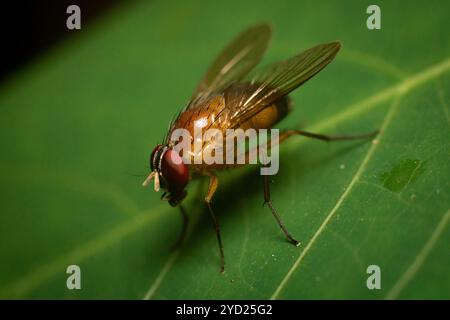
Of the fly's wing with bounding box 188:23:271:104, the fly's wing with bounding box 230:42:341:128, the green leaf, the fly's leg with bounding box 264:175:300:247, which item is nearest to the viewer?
the green leaf

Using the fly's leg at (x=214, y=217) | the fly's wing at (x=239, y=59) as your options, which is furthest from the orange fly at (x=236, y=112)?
the fly's wing at (x=239, y=59)

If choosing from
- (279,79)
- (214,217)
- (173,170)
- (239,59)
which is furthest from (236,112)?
(239,59)

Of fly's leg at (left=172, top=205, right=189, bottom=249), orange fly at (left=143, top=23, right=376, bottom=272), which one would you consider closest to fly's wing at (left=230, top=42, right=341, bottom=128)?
orange fly at (left=143, top=23, right=376, bottom=272)

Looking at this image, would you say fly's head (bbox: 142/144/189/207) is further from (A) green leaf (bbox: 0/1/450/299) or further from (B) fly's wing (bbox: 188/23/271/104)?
(B) fly's wing (bbox: 188/23/271/104)

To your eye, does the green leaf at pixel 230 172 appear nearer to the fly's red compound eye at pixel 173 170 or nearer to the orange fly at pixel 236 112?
the orange fly at pixel 236 112

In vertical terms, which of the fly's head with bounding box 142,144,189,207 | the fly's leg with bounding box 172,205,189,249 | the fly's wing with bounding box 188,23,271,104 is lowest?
the fly's leg with bounding box 172,205,189,249

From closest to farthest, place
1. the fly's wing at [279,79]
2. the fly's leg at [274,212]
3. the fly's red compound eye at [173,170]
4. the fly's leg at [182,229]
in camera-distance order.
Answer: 1. the fly's leg at [274,212]
2. the fly's wing at [279,79]
3. the fly's red compound eye at [173,170]
4. the fly's leg at [182,229]
